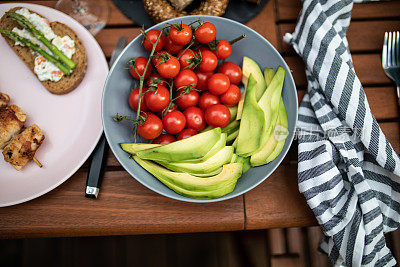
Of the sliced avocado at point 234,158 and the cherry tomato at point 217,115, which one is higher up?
the cherry tomato at point 217,115

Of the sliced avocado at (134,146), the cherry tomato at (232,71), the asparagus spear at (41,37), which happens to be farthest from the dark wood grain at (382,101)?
the asparagus spear at (41,37)

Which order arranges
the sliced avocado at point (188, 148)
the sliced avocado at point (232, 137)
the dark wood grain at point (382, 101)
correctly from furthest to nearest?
the dark wood grain at point (382, 101), the sliced avocado at point (232, 137), the sliced avocado at point (188, 148)

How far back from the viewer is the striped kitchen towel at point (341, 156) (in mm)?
908

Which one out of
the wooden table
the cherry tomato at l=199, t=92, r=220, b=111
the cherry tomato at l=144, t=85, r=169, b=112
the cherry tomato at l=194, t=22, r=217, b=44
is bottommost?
the wooden table

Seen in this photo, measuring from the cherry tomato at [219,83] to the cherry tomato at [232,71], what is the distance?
40mm

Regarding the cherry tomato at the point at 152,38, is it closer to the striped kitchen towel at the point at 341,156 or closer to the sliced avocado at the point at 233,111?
the sliced avocado at the point at 233,111

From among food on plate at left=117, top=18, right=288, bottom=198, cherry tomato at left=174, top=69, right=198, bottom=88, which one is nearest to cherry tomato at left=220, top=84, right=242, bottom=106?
food on plate at left=117, top=18, right=288, bottom=198

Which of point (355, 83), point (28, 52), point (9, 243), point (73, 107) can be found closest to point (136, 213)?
point (73, 107)

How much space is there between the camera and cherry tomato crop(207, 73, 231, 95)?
0.90 m

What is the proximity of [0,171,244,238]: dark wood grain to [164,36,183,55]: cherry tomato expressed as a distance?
47cm

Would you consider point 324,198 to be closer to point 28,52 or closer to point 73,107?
point 73,107

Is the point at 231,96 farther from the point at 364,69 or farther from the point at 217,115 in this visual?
the point at 364,69

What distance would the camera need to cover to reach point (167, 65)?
0.87 meters

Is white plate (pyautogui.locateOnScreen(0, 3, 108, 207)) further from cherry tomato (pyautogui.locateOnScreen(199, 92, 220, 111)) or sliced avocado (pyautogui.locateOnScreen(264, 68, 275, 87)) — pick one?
sliced avocado (pyautogui.locateOnScreen(264, 68, 275, 87))
